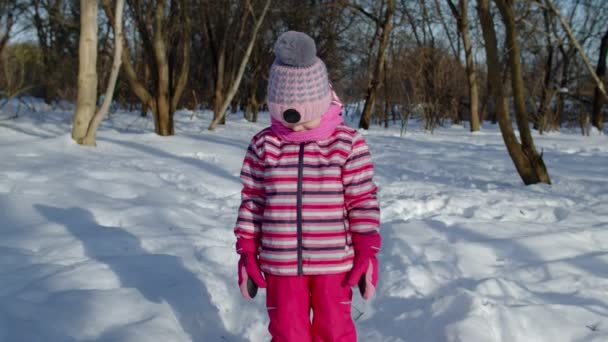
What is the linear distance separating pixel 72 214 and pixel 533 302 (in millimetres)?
3337

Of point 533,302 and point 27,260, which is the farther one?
point 27,260

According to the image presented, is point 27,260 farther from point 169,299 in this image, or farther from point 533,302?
point 533,302

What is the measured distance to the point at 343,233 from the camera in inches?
70.9

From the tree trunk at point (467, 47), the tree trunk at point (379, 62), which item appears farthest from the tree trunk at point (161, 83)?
the tree trunk at point (467, 47)

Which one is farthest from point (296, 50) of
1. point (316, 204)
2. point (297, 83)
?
point (316, 204)

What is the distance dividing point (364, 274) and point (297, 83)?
0.72 m

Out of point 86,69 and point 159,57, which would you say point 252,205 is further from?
point 159,57

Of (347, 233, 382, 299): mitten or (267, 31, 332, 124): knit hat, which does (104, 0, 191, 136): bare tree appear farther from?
(347, 233, 382, 299): mitten

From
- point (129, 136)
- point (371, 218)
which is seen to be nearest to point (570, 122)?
point (129, 136)

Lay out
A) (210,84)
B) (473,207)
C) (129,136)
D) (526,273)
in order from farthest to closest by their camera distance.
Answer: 1. (210,84)
2. (129,136)
3. (473,207)
4. (526,273)

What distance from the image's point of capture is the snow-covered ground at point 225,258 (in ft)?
7.54

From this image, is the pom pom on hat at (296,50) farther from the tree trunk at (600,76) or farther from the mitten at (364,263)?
the tree trunk at (600,76)

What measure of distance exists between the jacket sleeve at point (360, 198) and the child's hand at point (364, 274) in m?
0.05

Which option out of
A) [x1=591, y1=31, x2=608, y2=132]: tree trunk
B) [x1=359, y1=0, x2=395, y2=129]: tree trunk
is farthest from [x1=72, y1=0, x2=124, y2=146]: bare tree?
[x1=591, y1=31, x2=608, y2=132]: tree trunk
